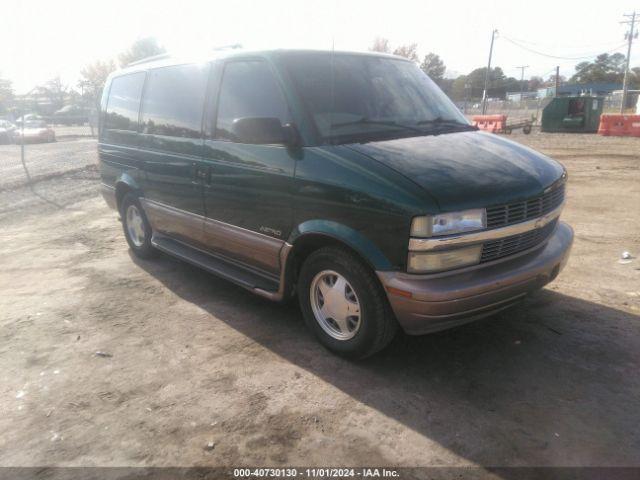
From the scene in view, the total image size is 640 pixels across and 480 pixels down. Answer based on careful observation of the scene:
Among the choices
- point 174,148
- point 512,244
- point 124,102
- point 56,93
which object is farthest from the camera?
point 56,93

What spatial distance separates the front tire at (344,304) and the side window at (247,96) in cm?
106

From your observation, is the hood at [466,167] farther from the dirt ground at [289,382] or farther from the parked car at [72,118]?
the parked car at [72,118]

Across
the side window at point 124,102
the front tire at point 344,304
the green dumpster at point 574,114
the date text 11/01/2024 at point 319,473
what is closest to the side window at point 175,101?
the side window at point 124,102

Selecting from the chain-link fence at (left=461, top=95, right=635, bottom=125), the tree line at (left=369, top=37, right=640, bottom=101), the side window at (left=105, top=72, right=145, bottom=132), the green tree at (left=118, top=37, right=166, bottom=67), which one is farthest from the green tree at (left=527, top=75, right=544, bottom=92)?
the side window at (left=105, top=72, right=145, bottom=132)

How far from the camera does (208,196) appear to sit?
13.4ft

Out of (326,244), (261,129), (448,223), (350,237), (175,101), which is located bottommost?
(326,244)

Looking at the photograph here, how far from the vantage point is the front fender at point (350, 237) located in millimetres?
2881

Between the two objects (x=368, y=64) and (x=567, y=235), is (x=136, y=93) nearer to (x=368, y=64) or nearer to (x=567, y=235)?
(x=368, y=64)

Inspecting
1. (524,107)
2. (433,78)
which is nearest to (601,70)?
(524,107)

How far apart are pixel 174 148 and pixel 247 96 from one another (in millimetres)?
1075

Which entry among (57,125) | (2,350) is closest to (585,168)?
(2,350)

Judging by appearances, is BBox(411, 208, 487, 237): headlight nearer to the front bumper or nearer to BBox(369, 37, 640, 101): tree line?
the front bumper

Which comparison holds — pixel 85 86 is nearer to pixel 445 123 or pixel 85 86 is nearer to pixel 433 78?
pixel 433 78

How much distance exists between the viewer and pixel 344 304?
128 inches
